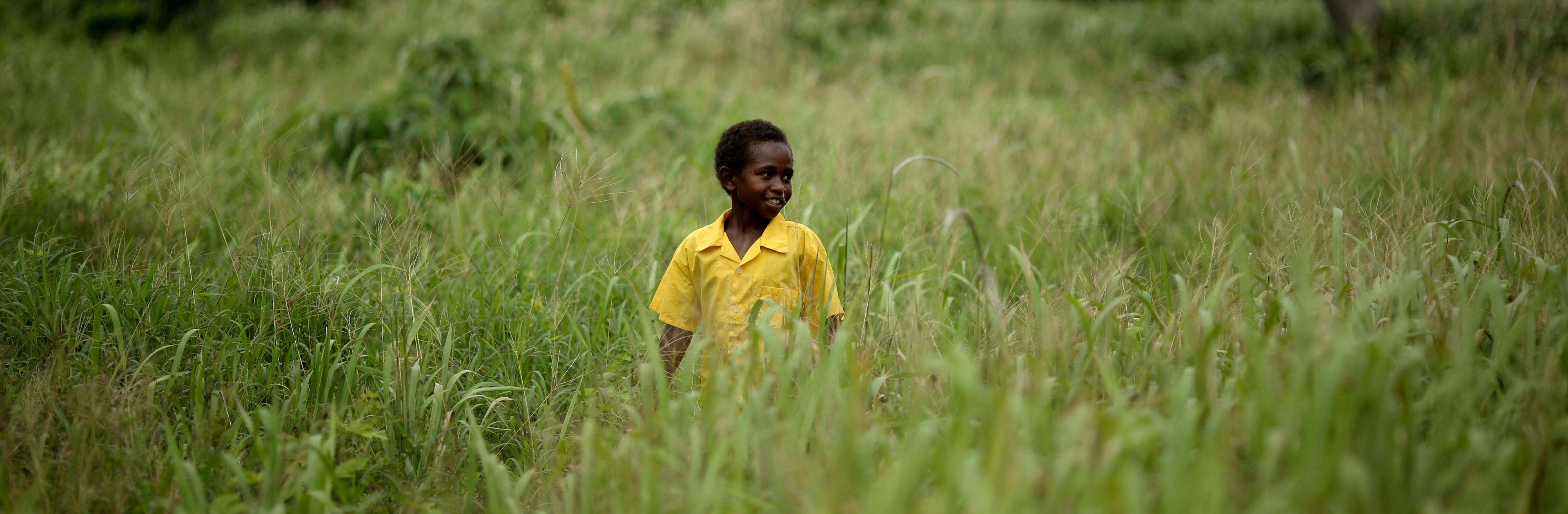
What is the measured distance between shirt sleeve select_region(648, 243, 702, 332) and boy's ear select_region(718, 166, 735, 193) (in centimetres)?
20

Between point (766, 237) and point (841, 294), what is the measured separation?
0.71m

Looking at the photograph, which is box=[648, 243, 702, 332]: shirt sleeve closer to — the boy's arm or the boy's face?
the boy's arm

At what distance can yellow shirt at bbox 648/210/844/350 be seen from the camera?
2.22 m

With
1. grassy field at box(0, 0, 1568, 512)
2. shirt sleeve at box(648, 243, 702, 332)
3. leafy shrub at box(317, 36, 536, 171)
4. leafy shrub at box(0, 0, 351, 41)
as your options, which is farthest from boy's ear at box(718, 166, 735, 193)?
leafy shrub at box(0, 0, 351, 41)

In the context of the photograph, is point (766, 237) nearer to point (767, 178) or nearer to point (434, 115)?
point (767, 178)

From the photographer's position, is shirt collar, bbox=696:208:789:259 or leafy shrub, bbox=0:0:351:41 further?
leafy shrub, bbox=0:0:351:41

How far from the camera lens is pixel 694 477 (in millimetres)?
1577

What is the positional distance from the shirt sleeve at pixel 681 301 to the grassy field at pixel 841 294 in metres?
0.18

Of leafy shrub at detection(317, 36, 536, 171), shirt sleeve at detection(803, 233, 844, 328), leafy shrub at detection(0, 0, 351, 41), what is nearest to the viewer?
shirt sleeve at detection(803, 233, 844, 328)

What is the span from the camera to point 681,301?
235cm

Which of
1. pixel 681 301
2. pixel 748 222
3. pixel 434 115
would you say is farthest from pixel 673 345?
pixel 434 115

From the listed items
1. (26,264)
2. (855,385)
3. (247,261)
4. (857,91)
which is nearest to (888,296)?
(855,385)

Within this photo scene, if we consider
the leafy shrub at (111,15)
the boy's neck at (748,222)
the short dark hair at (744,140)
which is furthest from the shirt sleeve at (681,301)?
the leafy shrub at (111,15)

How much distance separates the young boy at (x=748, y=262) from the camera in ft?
7.25
